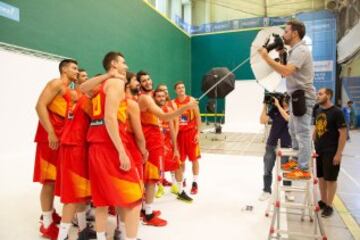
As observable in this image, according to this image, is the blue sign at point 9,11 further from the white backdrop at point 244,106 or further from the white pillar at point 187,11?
the white pillar at point 187,11

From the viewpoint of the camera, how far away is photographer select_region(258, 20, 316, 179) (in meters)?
2.29

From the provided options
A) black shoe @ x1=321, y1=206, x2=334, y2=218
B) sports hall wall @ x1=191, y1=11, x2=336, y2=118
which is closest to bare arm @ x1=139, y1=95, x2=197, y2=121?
black shoe @ x1=321, y1=206, x2=334, y2=218

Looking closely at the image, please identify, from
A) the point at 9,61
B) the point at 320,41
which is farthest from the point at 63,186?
the point at 320,41

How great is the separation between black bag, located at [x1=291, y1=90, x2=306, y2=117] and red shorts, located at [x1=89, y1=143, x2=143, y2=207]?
4.72ft

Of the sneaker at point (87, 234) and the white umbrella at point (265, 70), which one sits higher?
the white umbrella at point (265, 70)

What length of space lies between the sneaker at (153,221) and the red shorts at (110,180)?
1.09 m

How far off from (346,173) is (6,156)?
645 cm

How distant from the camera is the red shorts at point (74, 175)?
2.21 metres

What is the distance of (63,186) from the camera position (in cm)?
221

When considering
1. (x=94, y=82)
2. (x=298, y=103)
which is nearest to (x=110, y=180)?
(x=94, y=82)

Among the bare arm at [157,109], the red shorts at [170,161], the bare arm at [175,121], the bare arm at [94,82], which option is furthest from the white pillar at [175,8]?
the bare arm at [94,82]

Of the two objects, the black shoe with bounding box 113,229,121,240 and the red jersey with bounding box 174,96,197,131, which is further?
the red jersey with bounding box 174,96,197,131

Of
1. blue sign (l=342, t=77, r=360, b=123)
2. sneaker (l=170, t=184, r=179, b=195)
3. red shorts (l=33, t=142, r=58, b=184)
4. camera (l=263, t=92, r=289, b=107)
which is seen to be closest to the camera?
red shorts (l=33, t=142, r=58, b=184)

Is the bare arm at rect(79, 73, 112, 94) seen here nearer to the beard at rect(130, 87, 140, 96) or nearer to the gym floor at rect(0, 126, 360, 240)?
the beard at rect(130, 87, 140, 96)
